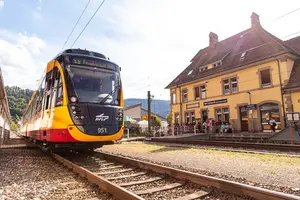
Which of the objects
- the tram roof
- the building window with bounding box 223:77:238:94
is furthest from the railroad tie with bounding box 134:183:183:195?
the building window with bounding box 223:77:238:94

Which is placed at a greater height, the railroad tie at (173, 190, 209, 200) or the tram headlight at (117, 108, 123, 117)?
the tram headlight at (117, 108, 123, 117)

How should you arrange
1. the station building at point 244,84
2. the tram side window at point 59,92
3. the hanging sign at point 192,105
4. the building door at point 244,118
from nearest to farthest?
the tram side window at point 59,92 < the station building at point 244,84 < the building door at point 244,118 < the hanging sign at point 192,105

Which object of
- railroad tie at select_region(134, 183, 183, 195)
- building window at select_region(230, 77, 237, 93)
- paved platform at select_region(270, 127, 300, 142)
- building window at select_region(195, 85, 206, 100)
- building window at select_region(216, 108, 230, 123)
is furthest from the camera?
building window at select_region(195, 85, 206, 100)

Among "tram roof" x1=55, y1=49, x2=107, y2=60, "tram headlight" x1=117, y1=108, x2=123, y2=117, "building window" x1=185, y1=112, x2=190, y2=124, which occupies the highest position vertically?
"tram roof" x1=55, y1=49, x2=107, y2=60

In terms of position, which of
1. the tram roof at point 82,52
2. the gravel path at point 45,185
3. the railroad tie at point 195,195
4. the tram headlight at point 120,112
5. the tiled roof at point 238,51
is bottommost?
the gravel path at point 45,185

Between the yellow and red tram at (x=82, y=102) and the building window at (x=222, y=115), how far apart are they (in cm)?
1883

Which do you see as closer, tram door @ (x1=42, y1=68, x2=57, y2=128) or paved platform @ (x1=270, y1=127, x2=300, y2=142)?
tram door @ (x1=42, y1=68, x2=57, y2=128)

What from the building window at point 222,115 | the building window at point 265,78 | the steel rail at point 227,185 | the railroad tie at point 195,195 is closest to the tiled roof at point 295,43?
the building window at point 265,78

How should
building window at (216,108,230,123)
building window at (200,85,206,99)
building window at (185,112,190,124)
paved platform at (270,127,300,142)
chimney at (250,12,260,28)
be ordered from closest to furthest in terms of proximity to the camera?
paved platform at (270,127,300,142) < building window at (216,108,230,123) < chimney at (250,12,260,28) < building window at (200,85,206,99) < building window at (185,112,190,124)

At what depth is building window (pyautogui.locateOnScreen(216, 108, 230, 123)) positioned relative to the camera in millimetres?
24367

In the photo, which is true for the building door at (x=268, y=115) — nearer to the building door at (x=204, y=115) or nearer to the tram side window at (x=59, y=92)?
the building door at (x=204, y=115)

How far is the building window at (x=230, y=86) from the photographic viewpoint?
23675 millimetres

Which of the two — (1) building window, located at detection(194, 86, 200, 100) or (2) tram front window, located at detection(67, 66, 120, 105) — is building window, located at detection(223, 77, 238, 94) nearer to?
(1) building window, located at detection(194, 86, 200, 100)

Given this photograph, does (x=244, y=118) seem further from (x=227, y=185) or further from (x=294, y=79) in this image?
(x=227, y=185)
